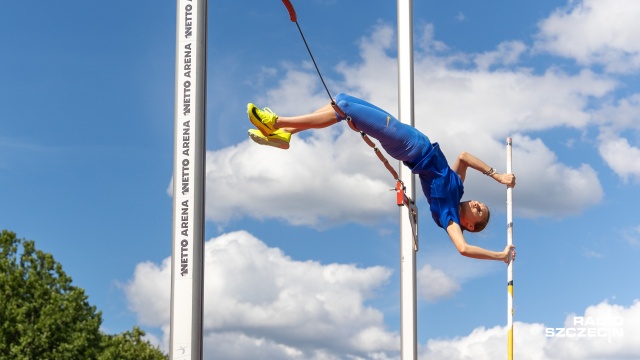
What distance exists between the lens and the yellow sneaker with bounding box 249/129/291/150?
234 inches

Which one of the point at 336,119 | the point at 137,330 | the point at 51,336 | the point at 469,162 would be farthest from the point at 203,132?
the point at 137,330

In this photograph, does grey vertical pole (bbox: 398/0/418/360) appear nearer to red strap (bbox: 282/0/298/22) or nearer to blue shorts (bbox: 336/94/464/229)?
blue shorts (bbox: 336/94/464/229)

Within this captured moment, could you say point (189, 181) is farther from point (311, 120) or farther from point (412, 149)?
point (412, 149)

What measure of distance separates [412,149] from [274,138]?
889mm

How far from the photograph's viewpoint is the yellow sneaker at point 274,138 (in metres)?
5.95

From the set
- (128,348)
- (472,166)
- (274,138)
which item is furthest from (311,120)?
(128,348)

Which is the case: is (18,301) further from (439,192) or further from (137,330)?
(439,192)

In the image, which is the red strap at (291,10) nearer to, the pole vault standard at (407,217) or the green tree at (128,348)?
the pole vault standard at (407,217)

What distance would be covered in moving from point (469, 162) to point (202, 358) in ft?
7.37

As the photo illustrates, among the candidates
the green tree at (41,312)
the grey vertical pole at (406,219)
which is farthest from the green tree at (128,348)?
the grey vertical pole at (406,219)

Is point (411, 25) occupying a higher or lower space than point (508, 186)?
higher

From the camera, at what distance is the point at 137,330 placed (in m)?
26.6

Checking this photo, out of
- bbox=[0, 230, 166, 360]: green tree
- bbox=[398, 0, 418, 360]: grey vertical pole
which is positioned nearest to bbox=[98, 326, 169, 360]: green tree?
bbox=[0, 230, 166, 360]: green tree

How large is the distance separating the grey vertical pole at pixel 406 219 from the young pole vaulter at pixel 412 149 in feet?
1.10
